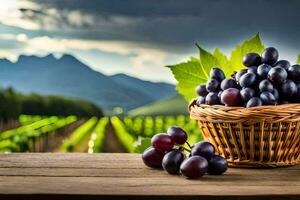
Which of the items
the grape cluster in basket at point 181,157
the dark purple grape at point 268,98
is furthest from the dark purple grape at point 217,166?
the dark purple grape at point 268,98

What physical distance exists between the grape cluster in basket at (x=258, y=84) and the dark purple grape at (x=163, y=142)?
0.17 metres

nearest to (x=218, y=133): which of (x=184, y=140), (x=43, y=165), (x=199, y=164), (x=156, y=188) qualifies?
(x=184, y=140)

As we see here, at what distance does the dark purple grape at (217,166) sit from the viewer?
57.4 inches

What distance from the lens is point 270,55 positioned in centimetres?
165

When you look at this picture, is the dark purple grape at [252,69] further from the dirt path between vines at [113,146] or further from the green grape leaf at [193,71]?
the dirt path between vines at [113,146]

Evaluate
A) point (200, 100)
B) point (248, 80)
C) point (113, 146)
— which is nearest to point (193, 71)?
point (200, 100)

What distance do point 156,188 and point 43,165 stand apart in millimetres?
423

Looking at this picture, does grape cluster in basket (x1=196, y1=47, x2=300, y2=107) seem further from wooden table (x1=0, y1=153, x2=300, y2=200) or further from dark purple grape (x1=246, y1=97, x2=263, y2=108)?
wooden table (x1=0, y1=153, x2=300, y2=200)

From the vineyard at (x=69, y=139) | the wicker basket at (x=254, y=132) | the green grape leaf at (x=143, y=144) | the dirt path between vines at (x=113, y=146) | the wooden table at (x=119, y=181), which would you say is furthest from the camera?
the dirt path between vines at (x=113, y=146)

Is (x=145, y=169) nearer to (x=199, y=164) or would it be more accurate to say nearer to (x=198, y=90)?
(x=199, y=164)

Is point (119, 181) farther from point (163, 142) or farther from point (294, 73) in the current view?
point (294, 73)

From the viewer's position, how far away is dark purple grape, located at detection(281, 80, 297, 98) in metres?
1.57

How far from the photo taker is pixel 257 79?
5.25ft

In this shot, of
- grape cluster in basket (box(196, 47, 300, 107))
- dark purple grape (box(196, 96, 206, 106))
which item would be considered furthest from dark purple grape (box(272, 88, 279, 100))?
dark purple grape (box(196, 96, 206, 106))
